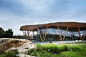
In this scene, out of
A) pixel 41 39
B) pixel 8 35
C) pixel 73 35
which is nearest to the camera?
pixel 41 39

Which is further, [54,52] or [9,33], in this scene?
[9,33]

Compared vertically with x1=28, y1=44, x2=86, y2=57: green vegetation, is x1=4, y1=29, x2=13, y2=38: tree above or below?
above

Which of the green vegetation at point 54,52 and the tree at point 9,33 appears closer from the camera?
the green vegetation at point 54,52

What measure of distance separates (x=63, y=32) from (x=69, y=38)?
367 cm

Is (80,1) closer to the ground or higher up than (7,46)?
higher up

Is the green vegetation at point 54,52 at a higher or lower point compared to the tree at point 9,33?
lower

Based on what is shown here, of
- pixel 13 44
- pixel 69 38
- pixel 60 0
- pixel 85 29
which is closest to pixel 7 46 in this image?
pixel 13 44

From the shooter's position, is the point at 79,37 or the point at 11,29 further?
the point at 11,29

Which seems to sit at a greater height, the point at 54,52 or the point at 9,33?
the point at 9,33

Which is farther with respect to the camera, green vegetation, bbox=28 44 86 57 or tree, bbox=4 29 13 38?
tree, bbox=4 29 13 38

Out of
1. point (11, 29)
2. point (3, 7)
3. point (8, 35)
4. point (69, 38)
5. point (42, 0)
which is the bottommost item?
point (69, 38)

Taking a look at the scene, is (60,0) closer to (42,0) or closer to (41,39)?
(42,0)

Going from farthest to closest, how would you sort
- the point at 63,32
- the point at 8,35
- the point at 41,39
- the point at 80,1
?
the point at 8,35, the point at 63,32, the point at 41,39, the point at 80,1

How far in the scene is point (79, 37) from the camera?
81.6ft
